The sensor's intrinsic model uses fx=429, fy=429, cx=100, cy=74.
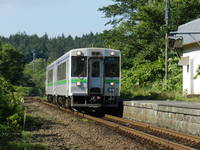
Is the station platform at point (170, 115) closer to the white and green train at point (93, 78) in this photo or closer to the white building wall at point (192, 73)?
the white and green train at point (93, 78)

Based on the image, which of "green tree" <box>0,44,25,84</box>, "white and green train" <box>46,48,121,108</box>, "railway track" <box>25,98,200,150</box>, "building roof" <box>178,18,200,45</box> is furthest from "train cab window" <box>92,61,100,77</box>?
"green tree" <box>0,44,25,84</box>

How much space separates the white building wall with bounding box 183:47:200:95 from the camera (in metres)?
28.5

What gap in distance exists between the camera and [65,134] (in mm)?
11391

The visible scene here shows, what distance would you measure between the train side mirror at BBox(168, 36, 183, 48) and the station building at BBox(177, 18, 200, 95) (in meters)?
0.41

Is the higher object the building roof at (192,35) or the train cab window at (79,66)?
the building roof at (192,35)

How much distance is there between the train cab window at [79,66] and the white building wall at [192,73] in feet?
38.3

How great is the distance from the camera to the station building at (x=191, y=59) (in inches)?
1117

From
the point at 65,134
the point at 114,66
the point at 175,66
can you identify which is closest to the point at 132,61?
the point at 175,66

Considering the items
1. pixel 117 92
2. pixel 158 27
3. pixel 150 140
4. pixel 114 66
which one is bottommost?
pixel 150 140

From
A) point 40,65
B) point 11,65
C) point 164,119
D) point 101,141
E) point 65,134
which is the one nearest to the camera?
point 101,141

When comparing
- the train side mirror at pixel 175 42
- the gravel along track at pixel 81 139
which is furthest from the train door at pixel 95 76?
the train side mirror at pixel 175 42

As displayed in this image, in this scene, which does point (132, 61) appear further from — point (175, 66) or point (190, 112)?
point (190, 112)

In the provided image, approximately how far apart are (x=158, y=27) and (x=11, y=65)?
42.7 metres

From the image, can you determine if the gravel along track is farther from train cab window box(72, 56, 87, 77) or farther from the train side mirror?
the train side mirror
